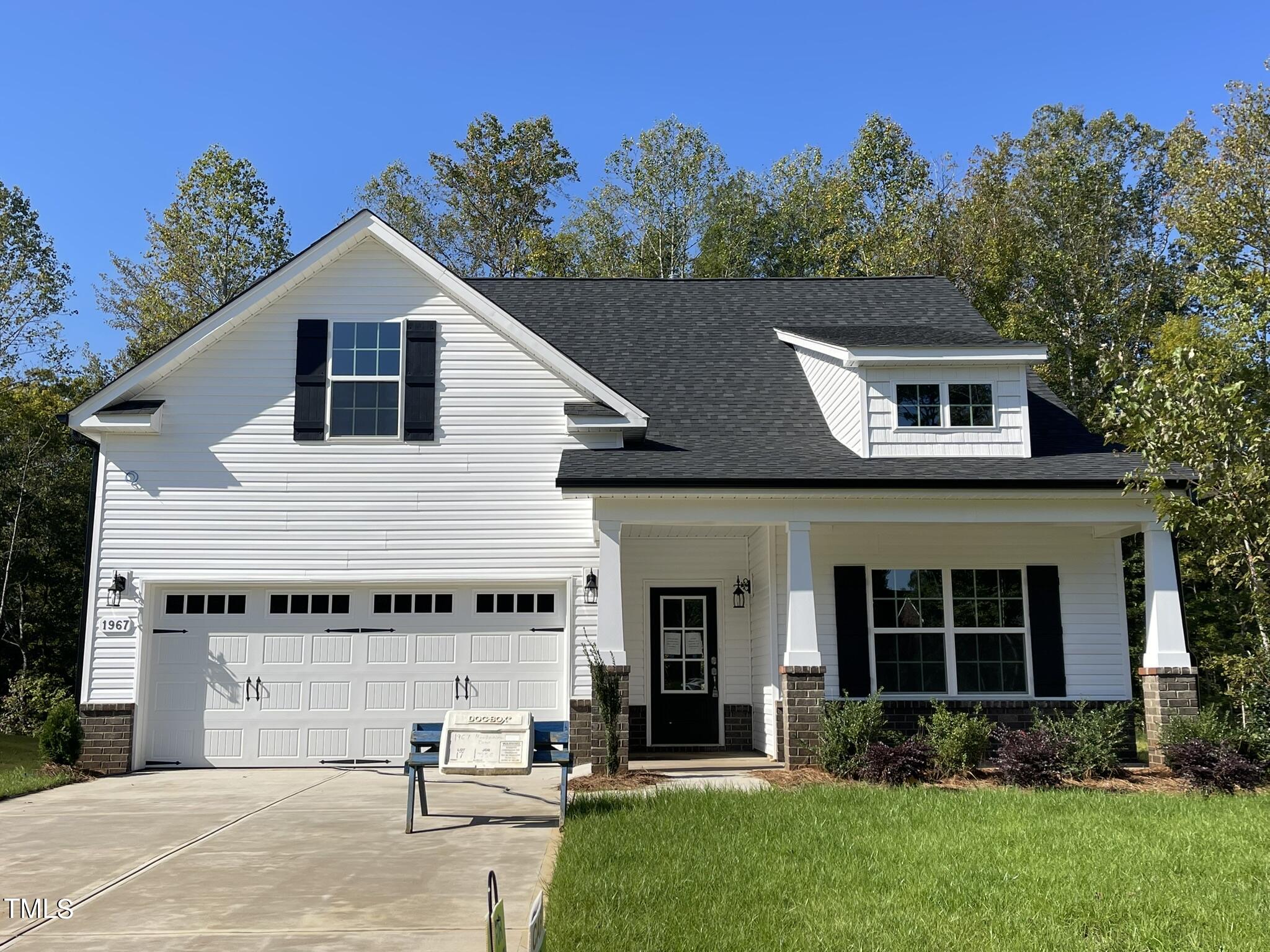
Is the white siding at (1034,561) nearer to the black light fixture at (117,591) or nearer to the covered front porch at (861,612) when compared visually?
the covered front porch at (861,612)

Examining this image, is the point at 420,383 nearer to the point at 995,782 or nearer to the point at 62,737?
the point at 62,737

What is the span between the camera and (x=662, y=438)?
14234 mm

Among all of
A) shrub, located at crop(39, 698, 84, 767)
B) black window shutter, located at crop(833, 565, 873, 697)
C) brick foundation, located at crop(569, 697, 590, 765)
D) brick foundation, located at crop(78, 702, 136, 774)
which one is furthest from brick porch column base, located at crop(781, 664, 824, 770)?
shrub, located at crop(39, 698, 84, 767)

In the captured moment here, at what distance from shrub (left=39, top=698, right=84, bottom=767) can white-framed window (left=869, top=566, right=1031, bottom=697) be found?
10.0 metres

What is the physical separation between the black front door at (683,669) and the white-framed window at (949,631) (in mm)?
2442

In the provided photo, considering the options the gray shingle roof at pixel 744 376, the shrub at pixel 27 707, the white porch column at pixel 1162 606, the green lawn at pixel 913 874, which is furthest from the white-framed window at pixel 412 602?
the white porch column at pixel 1162 606

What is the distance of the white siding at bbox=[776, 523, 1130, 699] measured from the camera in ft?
45.8

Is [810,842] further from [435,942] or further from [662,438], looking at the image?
[662,438]

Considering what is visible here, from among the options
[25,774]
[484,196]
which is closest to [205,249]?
[484,196]

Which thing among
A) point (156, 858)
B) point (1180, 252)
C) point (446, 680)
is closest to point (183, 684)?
point (446, 680)

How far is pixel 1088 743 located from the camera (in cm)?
1200

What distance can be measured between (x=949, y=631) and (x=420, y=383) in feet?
25.5

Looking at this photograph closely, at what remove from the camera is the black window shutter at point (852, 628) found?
1360 cm

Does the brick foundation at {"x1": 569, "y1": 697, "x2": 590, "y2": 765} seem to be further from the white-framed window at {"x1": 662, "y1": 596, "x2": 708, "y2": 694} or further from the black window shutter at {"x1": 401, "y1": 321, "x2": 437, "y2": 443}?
the black window shutter at {"x1": 401, "y1": 321, "x2": 437, "y2": 443}
